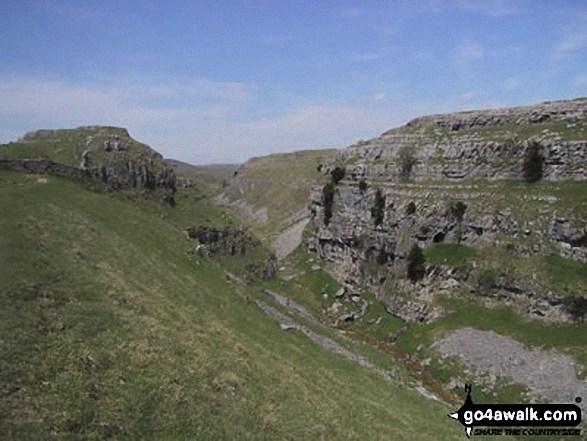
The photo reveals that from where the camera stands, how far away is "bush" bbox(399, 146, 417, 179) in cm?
7488

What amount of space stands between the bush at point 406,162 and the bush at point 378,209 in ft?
16.4

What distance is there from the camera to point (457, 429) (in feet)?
104

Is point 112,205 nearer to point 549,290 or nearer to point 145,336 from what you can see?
point 145,336

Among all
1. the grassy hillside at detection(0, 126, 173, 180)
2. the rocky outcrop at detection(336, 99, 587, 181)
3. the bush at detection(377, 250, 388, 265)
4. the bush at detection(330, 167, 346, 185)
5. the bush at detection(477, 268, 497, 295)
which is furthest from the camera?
the bush at detection(330, 167, 346, 185)

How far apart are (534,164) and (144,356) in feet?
180

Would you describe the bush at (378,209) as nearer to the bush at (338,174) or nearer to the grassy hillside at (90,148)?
the bush at (338,174)

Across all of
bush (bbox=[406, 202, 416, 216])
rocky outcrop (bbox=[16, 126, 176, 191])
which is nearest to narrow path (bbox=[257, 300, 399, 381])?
bush (bbox=[406, 202, 416, 216])

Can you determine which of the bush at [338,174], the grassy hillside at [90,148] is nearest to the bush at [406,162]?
the bush at [338,174]

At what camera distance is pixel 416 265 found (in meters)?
60.7

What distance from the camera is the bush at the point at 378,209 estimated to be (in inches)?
2913

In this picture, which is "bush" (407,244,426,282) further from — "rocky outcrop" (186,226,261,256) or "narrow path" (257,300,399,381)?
"rocky outcrop" (186,226,261,256)

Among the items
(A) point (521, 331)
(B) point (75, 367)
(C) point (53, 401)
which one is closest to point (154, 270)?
(B) point (75, 367)

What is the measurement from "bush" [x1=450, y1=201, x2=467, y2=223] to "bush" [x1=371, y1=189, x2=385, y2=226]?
13870mm

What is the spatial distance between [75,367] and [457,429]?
2564cm
